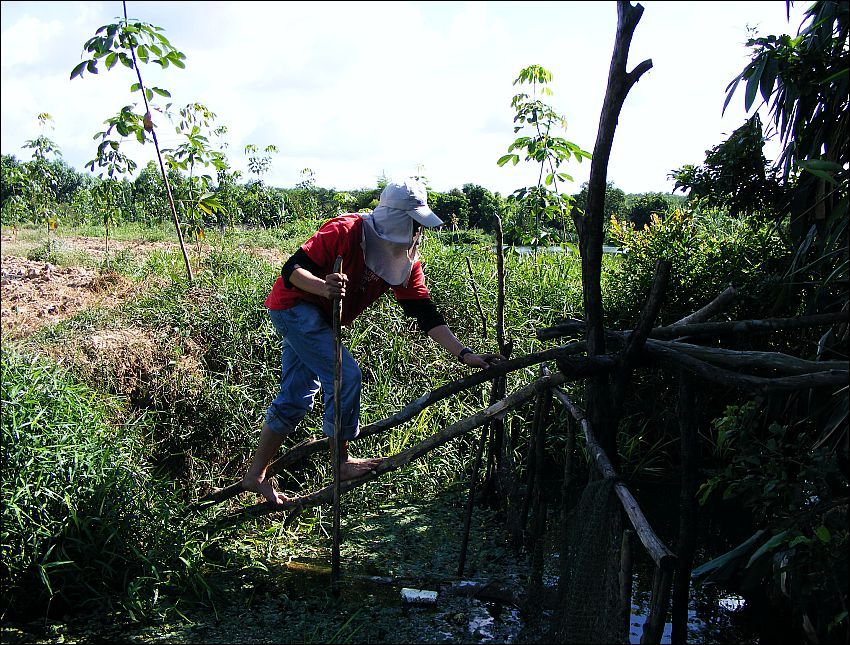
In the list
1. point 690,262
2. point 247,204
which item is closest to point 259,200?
point 247,204

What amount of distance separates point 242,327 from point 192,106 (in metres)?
1.92

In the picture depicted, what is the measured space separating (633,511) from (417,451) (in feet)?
4.65

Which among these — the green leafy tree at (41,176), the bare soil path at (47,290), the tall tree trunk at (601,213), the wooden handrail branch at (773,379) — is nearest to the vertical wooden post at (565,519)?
the tall tree trunk at (601,213)

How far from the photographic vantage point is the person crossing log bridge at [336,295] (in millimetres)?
3260

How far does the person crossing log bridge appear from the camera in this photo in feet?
10.7

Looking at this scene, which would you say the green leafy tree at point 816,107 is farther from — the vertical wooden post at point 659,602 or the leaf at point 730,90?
the vertical wooden post at point 659,602

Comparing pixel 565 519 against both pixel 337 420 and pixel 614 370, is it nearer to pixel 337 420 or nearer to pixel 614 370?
pixel 614 370

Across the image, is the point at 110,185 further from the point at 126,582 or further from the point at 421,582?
the point at 421,582

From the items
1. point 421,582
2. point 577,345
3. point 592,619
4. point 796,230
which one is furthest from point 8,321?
point 796,230

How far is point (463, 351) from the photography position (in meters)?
3.70

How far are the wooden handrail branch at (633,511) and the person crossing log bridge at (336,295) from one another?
94cm

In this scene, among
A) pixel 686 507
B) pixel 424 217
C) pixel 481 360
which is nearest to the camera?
pixel 686 507

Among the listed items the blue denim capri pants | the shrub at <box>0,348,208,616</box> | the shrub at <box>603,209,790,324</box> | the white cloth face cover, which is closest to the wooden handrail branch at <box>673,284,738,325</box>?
the shrub at <box>603,209,790,324</box>

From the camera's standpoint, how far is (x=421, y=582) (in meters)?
3.75
